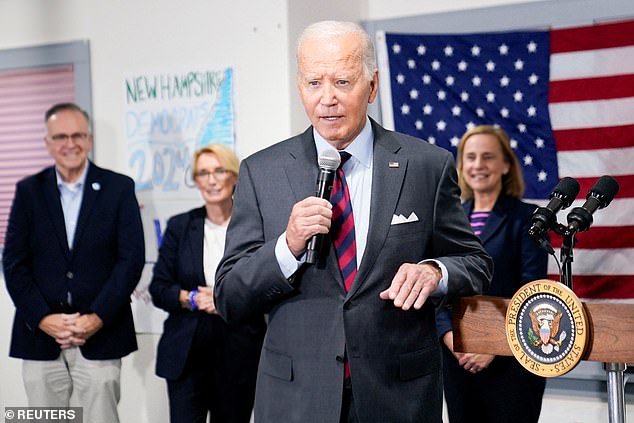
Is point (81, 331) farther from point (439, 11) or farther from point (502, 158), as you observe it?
point (439, 11)

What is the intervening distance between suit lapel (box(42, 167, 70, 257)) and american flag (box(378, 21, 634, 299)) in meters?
1.83

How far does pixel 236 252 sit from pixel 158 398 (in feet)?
10.3

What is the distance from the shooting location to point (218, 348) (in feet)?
13.3

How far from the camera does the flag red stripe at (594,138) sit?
436 cm

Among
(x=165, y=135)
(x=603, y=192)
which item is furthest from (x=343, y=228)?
(x=165, y=135)

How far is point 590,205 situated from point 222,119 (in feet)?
9.07

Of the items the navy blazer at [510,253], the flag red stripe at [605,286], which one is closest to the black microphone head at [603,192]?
the navy blazer at [510,253]

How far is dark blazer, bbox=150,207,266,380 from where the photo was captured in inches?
159

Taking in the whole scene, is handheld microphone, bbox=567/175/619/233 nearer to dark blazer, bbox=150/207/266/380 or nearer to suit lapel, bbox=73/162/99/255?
dark blazer, bbox=150/207/266/380

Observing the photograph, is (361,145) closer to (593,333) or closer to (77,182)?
(593,333)

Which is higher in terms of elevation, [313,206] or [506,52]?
[506,52]

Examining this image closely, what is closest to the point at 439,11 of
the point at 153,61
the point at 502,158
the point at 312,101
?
the point at 502,158

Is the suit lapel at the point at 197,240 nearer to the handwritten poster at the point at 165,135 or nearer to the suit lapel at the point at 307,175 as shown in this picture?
the handwritten poster at the point at 165,135

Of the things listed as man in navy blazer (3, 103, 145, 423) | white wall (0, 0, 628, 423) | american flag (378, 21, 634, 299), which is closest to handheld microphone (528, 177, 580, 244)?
american flag (378, 21, 634, 299)
